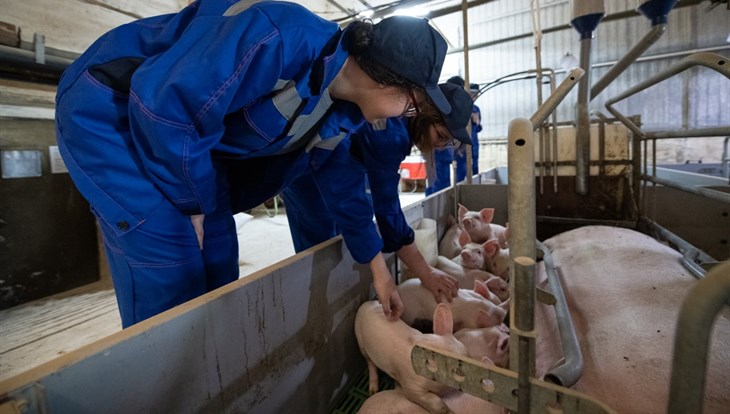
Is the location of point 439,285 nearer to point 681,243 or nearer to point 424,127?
point 424,127

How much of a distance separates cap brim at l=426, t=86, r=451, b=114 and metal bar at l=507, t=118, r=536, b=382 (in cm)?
43

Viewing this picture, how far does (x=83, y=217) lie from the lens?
322cm

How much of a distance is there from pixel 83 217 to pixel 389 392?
10.8 ft

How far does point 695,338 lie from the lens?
0.39 metres

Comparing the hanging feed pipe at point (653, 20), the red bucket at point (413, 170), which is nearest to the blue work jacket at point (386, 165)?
the hanging feed pipe at point (653, 20)

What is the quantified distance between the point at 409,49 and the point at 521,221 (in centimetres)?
55

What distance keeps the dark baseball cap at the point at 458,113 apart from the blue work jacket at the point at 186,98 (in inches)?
15.6

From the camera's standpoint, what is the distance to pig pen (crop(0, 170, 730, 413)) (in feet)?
2.00

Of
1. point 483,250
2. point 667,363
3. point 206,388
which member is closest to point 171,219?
point 206,388

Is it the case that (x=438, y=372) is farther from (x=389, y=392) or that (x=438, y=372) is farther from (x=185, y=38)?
(x=185, y=38)

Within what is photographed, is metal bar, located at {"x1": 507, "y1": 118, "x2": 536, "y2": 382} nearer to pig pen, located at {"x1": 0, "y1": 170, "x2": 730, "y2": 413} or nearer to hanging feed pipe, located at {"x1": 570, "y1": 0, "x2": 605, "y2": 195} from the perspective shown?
pig pen, located at {"x1": 0, "y1": 170, "x2": 730, "y2": 413}

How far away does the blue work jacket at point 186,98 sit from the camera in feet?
2.71

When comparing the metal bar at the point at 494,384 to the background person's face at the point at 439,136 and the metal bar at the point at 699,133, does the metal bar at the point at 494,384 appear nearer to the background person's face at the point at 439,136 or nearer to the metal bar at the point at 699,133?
the background person's face at the point at 439,136

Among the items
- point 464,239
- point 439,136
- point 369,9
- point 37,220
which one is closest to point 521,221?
point 439,136
